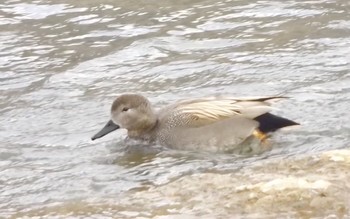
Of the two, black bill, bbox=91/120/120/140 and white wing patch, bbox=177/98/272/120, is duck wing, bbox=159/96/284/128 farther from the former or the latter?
black bill, bbox=91/120/120/140

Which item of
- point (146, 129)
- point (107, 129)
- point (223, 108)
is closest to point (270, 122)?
point (223, 108)

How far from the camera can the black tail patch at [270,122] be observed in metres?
8.89

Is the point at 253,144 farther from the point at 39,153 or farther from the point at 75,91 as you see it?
the point at 75,91

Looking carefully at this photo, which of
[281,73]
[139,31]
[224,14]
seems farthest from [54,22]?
[281,73]

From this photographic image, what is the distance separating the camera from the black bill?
9.12 m

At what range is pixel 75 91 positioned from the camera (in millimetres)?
10594

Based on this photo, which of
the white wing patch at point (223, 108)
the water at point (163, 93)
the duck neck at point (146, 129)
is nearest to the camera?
the water at point (163, 93)

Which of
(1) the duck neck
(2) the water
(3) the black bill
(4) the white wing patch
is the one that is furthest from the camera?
(1) the duck neck

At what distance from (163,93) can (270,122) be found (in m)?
1.72

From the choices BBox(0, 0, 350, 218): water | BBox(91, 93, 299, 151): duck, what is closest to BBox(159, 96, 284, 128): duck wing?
BBox(91, 93, 299, 151): duck

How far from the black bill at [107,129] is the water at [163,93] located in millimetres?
136

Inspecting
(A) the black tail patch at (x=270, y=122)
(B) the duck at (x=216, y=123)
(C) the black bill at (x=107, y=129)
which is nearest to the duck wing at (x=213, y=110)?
(B) the duck at (x=216, y=123)

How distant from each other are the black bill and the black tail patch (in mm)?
1265

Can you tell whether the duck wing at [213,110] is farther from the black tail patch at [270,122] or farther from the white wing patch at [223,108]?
the black tail patch at [270,122]
